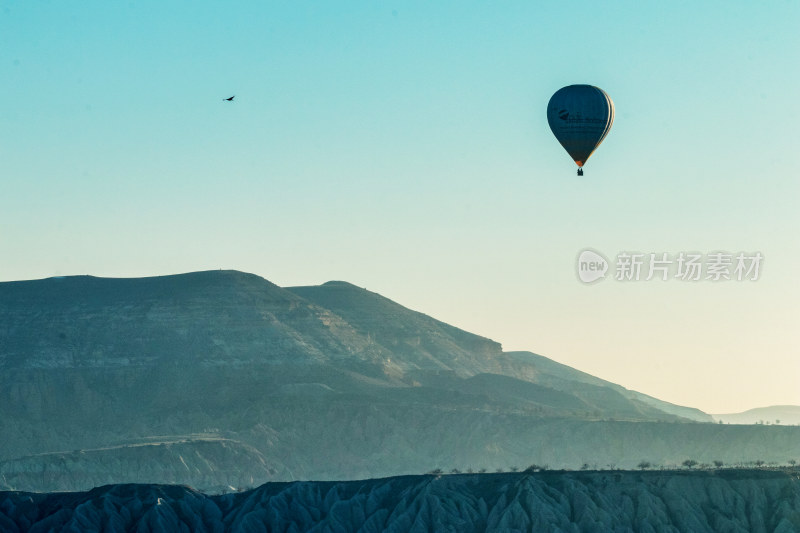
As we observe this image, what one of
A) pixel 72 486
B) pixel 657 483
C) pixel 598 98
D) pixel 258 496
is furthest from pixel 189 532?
pixel 72 486

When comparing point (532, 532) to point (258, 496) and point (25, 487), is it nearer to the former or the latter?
point (258, 496)

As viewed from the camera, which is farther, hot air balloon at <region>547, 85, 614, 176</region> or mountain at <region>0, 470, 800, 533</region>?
mountain at <region>0, 470, 800, 533</region>

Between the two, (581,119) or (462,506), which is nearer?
(581,119)

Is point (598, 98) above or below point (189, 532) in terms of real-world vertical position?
above

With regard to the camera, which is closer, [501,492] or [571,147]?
[571,147]

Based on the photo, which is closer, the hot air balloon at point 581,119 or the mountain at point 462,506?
the hot air balloon at point 581,119
